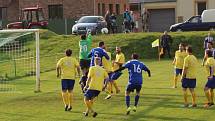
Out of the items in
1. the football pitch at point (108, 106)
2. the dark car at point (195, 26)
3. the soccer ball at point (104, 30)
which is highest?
the dark car at point (195, 26)

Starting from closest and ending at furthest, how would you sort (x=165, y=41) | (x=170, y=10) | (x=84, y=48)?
(x=84, y=48) → (x=165, y=41) → (x=170, y=10)

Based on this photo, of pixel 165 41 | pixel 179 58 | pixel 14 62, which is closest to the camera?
pixel 179 58

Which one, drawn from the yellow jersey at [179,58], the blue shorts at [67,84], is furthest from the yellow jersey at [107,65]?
the yellow jersey at [179,58]

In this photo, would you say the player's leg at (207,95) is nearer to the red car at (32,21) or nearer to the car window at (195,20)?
the car window at (195,20)

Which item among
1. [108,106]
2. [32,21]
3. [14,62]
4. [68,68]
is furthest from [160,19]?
[68,68]

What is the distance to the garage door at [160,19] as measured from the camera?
62.8 meters

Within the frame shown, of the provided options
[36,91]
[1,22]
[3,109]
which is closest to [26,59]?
[36,91]

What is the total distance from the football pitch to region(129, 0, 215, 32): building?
1335 inches

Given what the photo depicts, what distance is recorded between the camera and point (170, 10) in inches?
2456

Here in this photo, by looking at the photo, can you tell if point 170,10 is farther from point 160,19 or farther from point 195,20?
point 195,20

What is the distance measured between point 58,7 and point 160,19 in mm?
11816

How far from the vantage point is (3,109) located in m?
18.9

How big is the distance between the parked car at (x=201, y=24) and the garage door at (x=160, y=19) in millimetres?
15613

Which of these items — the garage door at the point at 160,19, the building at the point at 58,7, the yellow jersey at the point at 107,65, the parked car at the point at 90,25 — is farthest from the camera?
the garage door at the point at 160,19
